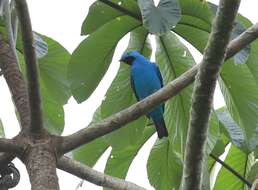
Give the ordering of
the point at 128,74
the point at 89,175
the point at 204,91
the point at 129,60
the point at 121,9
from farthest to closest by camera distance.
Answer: the point at 129,60, the point at 128,74, the point at 121,9, the point at 89,175, the point at 204,91

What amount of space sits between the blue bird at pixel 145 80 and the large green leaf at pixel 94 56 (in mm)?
368

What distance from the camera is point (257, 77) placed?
12.1 feet

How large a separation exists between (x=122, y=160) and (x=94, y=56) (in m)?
0.82

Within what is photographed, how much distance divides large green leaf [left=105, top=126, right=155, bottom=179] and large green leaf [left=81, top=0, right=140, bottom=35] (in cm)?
84

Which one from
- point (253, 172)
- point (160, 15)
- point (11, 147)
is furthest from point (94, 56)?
point (253, 172)

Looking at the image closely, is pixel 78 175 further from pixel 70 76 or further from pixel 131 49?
pixel 131 49

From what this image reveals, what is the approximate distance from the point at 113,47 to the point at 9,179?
38.1 inches

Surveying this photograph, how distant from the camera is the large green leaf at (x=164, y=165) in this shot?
13.7 ft

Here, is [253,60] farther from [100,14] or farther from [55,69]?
[55,69]

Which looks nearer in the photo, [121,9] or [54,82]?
[121,9]

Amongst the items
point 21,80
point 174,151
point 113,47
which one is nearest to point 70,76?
point 113,47

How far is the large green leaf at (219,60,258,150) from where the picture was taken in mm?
3623

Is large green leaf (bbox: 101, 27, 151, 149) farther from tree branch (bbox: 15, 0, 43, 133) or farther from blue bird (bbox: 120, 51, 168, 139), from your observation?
tree branch (bbox: 15, 0, 43, 133)

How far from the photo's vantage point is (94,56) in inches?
144
